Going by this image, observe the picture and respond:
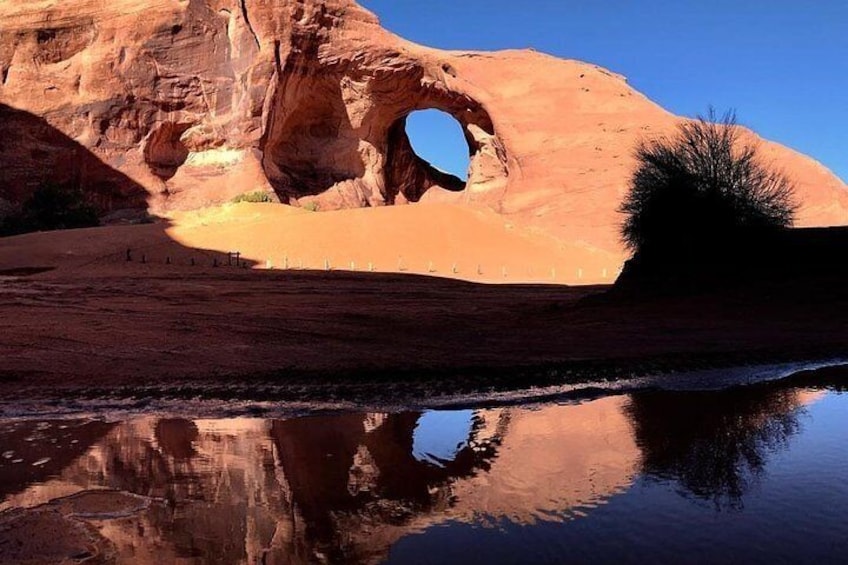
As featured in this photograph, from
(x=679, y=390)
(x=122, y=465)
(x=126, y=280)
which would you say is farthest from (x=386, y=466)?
(x=126, y=280)

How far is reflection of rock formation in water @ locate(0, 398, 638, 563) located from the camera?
332 cm

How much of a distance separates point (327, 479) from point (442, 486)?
0.71 meters

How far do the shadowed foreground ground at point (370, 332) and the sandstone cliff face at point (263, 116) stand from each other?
83.5ft

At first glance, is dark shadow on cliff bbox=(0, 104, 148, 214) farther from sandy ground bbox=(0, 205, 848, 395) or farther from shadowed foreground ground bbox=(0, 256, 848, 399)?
shadowed foreground ground bbox=(0, 256, 848, 399)

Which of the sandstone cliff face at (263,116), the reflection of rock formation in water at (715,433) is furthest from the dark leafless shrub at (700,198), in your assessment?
the sandstone cliff face at (263,116)

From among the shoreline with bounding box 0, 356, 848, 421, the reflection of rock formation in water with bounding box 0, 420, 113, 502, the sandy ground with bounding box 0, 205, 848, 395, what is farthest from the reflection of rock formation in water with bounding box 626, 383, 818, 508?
the reflection of rock formation in water with bounding box 0, 420, 113, 502

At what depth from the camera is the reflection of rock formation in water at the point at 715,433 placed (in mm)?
4066

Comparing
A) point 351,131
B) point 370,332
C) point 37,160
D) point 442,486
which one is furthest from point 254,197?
point 442,486

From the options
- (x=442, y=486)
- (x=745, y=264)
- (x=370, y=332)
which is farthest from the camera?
(x=745, y=264)

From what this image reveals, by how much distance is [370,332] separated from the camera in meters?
11.1

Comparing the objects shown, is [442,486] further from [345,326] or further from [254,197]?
[254,197]

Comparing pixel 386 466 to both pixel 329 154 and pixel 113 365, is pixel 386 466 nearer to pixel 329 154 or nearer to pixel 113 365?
pixel 113 365

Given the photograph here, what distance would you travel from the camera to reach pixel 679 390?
6.88 metres

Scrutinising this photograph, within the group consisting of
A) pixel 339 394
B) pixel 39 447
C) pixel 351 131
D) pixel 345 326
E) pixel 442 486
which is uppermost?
pixel 351 131
